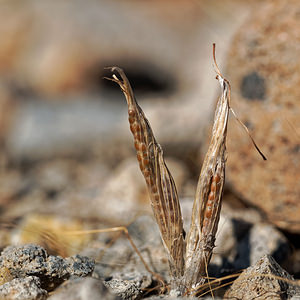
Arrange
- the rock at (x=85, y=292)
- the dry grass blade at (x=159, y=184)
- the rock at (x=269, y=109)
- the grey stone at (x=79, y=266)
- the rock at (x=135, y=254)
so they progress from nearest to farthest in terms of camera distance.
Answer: the rock at (x=85, y=292), the dry grass blade at (x=159, y=184), the grey stone at (x=79, y=266), the rock at (x=135, y=254), the rock at (x=269, y=109)

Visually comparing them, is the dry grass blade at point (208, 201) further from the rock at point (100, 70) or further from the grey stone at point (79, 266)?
the rock at point (100, 70)

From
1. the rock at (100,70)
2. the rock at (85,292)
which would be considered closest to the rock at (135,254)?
the rock at (85,292)

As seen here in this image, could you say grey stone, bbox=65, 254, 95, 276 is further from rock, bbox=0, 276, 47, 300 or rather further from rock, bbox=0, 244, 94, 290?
rock, bbox=0, 276, 47, 300

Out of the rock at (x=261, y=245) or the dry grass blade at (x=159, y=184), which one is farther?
the rock at (x=261, y=245)

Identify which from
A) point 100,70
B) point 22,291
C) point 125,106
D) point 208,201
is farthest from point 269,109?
point 100,70

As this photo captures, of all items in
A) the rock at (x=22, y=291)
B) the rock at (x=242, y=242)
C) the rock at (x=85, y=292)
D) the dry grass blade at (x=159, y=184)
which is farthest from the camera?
the rock at (x=242, y=242)

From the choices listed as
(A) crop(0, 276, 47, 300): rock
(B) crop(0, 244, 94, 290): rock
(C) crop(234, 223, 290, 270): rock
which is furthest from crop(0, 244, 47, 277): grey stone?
(C) crop(234, 223, 290, 270): rock

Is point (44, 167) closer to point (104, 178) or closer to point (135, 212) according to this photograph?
point (104, 178)
